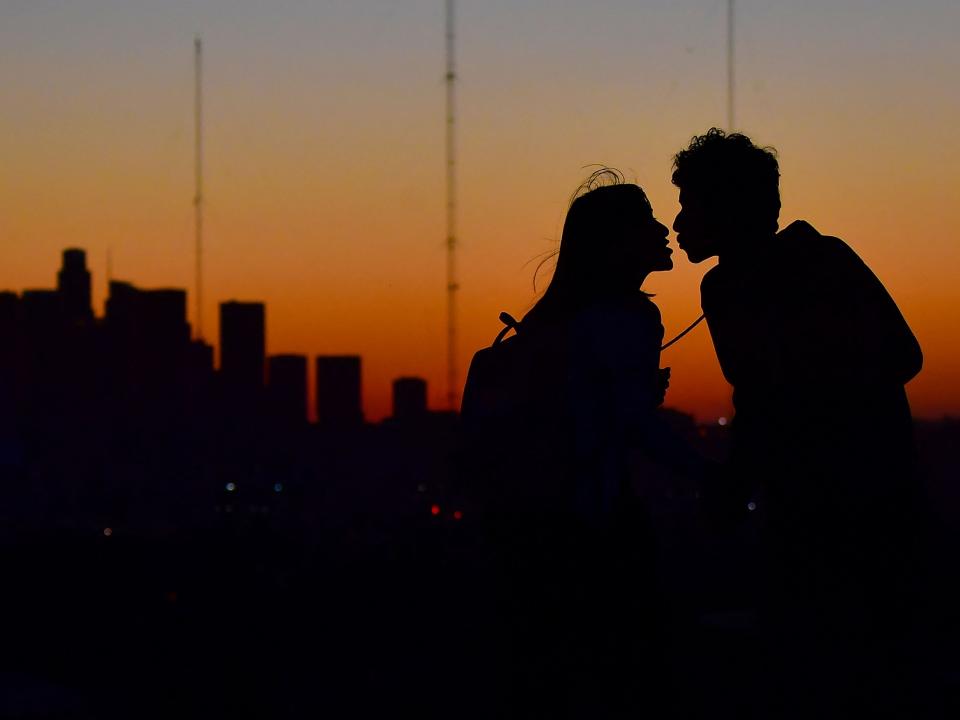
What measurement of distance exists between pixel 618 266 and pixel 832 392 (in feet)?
1.70

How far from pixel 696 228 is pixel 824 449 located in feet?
2.14

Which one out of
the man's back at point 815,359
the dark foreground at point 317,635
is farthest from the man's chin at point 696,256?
the dark foreground at point 317,635

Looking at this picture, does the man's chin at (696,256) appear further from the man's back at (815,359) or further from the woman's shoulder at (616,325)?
the woman's shoulder at (616,325)

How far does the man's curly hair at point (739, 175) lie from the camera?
3.87 metres

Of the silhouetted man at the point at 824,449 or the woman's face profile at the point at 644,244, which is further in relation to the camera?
the woman's face profile at the point at 644,244

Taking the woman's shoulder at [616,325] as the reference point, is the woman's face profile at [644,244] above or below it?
above

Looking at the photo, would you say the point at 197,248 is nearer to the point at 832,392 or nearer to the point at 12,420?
the point at 832,392

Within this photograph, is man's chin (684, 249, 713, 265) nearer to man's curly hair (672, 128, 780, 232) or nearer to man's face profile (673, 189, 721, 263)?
man's face profile (673, 189, 721, 263)

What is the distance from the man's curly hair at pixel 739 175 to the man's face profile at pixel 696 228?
1.1 inches

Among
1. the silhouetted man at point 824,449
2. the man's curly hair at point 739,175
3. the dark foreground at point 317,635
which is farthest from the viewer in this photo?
the dark foreground at point 317,635

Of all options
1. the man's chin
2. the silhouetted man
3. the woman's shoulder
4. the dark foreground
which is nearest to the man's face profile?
the man's chin

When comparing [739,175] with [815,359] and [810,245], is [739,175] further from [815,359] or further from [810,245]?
[815,359]

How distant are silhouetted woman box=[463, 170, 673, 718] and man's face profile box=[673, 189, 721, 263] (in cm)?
22

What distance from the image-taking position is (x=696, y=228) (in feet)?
12.9
